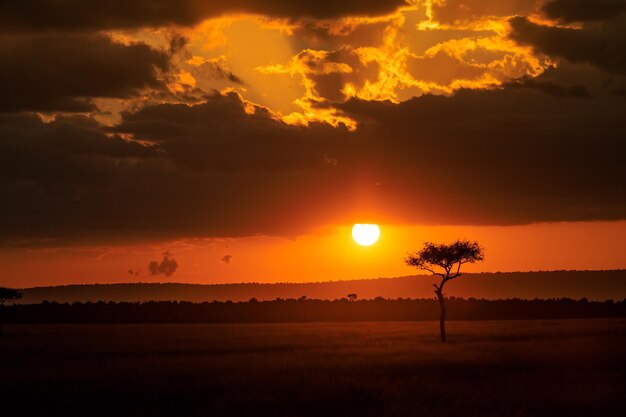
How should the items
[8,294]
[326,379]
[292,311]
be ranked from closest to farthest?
[326,379], [8,294], [292,311]

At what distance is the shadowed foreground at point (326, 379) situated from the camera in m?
27.8

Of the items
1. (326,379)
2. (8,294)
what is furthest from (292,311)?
(326,379)

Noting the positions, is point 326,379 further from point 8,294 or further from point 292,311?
point 292,311

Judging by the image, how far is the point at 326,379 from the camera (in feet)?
114

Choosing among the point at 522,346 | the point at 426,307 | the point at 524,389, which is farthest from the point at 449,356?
the point at 426,307

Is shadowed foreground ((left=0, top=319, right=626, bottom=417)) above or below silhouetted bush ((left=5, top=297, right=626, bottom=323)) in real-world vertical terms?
below

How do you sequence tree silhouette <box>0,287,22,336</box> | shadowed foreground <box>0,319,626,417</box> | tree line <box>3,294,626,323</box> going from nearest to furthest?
1. shadowed foreground <box>0,319,626,417</box>
2. tree silhouette <box>0,287,22,336</box>
3. tree line <box>3,294,626,323</box>

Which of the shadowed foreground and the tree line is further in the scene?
the tree line

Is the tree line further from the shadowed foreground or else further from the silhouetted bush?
the shadowed foreground

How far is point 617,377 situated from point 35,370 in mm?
27835

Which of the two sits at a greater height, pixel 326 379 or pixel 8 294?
pixel 8 294

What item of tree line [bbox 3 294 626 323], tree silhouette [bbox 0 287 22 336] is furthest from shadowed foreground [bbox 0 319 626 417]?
tree line [bbox 3 294 626 323]

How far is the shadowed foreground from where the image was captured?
27.8m

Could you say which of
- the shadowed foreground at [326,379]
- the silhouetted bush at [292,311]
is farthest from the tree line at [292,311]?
the shadowed foreground at [326,379]
